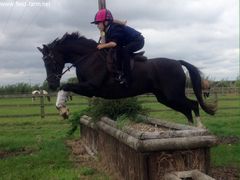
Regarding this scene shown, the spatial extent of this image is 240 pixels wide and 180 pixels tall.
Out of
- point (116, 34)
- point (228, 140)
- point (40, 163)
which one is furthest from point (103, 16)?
point (228, 140)

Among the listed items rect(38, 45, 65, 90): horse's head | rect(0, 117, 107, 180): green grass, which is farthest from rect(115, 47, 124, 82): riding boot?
rect(0, 117, 107, 180): green grass

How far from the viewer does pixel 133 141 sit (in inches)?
167

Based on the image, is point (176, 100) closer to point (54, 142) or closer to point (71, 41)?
point (71, 41)

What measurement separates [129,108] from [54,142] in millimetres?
3274

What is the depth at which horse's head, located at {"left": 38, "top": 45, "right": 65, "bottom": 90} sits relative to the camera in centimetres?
603

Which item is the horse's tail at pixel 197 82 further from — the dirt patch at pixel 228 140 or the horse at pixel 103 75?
the dirt patch at pixel 228 140

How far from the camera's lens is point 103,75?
582cm

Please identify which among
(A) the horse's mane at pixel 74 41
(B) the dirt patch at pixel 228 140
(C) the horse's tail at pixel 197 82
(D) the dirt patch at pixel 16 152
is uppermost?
(A) the horse's mane at pixel 74 41

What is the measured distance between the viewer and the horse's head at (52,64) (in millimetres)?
6027

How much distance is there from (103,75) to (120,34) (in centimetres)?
66

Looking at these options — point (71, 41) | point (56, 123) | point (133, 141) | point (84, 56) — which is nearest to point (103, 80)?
point (84, 56)

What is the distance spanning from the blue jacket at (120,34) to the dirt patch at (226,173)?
228 centimetres

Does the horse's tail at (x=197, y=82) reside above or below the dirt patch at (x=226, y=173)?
above

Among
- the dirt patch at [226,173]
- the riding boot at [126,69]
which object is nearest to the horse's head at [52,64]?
the riding boot at [126,69]
